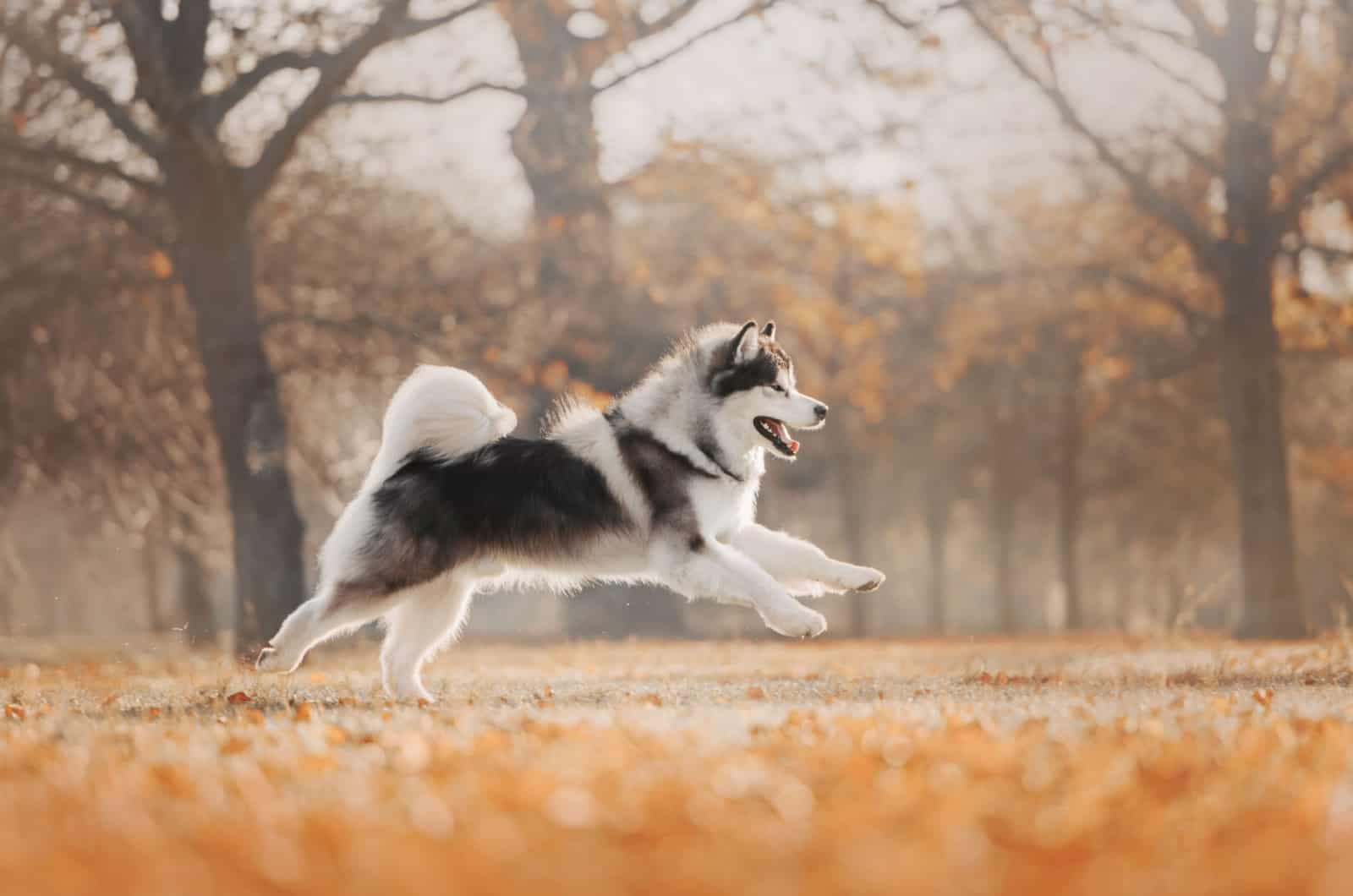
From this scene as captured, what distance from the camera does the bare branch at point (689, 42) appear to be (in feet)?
44.3

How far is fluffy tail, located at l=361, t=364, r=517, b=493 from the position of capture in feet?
25.2

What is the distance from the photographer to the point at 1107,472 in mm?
30531

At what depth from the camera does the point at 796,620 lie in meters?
7.10

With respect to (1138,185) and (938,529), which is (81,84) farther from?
(938,529)

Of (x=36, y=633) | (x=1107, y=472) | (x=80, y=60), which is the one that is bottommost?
(x=36, y=633)

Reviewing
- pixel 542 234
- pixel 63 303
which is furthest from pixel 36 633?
pixel 542 234

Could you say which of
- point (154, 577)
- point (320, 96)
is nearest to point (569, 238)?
point (320, 96)

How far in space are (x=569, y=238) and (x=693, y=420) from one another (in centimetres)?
891

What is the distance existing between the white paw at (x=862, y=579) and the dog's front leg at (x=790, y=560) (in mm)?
15

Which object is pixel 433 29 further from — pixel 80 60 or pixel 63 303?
pixel 63 303

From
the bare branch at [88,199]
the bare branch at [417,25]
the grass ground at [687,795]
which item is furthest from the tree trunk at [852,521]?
the grass ground at [687,795]

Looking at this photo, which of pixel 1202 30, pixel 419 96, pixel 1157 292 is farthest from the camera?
pixel 1157 292

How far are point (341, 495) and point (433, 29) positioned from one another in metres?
7.80

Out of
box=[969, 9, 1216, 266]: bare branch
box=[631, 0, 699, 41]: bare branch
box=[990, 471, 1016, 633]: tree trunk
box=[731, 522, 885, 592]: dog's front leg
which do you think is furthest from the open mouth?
box=[990, 471, 1016, 633]: tree trunk
